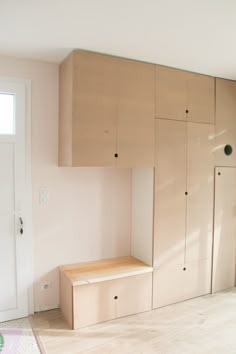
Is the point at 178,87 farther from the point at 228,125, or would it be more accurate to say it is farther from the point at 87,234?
the point at 87,234

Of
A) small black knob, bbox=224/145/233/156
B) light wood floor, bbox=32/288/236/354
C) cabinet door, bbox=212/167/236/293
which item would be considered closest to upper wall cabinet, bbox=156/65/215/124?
small black knob, bbox=224/145/233/156

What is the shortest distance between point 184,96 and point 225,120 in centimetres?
67

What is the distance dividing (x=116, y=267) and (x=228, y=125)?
83.2 inches

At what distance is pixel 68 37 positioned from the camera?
7.33 ft

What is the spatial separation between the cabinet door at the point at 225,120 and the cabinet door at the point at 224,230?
14cm

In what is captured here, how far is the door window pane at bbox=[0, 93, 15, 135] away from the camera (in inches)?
104

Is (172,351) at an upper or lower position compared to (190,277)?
lower

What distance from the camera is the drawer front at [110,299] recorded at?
2.52 metres

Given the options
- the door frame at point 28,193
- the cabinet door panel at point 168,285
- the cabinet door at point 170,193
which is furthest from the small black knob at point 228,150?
the door frame at point 28,193

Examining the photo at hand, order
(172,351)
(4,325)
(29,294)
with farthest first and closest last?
(29,294)
(4,325)
(172,351)

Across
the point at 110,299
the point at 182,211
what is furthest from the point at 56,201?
the point at 182,211

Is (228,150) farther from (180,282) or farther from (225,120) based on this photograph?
(180,282)

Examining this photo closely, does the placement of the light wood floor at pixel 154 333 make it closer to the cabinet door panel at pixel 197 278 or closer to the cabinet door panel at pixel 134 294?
the cabinet door panel at pixel 134 294

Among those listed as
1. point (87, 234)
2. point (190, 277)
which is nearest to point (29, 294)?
point (87, 234)
